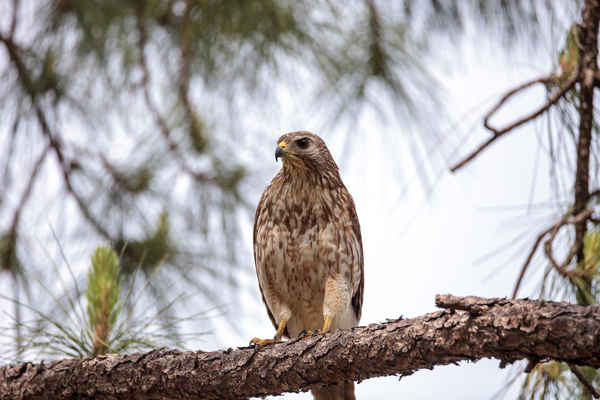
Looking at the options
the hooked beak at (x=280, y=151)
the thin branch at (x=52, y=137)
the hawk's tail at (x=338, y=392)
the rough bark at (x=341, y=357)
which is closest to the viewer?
the rough bark at (x=341, y=357)

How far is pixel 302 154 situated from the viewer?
11.9 feet

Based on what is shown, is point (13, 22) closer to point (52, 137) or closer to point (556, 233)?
point (52, 137)

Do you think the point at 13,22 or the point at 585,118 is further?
the point at 13,22

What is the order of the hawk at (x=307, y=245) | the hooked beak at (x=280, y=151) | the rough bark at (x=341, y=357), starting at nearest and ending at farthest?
the rough bark at (x=341, y=357) < the hawk at (x=307, y=245) < the hooked beak at (x=280, y=151)

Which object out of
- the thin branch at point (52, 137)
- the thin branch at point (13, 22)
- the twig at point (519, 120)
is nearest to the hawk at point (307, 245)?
the twig at point (519, 120)

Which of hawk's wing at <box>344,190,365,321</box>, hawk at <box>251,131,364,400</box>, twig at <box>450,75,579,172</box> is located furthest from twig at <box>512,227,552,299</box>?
hawk's wing at <box>344,190,365,321</box>

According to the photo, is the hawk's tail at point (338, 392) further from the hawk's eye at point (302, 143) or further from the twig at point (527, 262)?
the hawk's eye at point (302, 143)

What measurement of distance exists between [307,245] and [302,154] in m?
0.60

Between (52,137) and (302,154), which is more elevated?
A: (52,137)

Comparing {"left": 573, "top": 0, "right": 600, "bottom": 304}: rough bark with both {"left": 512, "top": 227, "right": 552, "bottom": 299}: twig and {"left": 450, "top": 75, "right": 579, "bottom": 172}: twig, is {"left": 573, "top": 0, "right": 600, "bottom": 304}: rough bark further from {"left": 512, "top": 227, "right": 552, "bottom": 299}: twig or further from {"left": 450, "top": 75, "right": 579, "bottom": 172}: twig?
{"left": 512, "top": 227, "right": 552, "bottom": 299}: twig

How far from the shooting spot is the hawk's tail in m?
3.31

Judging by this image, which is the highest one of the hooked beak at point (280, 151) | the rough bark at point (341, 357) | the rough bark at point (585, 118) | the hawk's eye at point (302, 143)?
the hawk's eye at point (302, 143)

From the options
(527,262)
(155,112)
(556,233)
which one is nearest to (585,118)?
(556,233)

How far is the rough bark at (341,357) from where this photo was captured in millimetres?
1578
